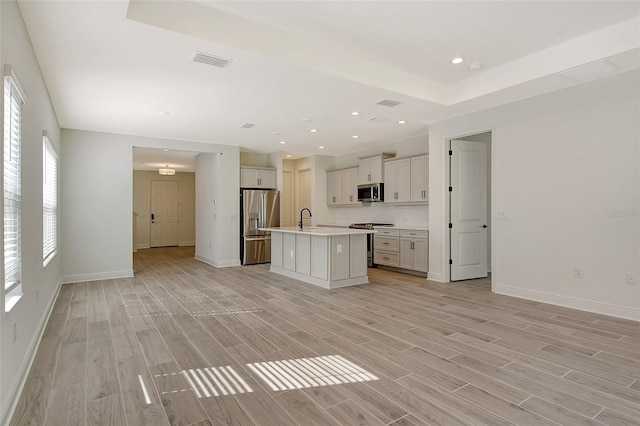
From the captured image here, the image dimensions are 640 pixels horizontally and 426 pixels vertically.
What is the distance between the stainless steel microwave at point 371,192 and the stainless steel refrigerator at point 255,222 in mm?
2113

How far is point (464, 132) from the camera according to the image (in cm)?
558

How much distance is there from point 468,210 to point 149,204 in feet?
34.7

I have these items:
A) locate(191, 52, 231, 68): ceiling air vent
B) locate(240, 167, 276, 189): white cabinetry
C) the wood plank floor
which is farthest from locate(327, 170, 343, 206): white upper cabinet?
locate(191, 52, 231, 68): ceiling air vent

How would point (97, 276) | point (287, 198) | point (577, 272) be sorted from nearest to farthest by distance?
1. point (577, 272)
2. point (97, 276)
3. point (287, 198)

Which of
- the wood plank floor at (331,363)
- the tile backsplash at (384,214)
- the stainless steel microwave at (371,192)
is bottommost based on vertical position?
the wood plank floor at (331,363)

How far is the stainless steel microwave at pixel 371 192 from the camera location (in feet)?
24.9

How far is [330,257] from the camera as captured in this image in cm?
545

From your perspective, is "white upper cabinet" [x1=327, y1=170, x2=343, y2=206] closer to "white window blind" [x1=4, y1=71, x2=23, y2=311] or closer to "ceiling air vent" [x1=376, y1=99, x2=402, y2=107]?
"ceiling air vent" [x1=376, y1=99, x2=402, y2=107]

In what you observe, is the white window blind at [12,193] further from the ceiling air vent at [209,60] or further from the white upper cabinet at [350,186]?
the white upper cabinet at [350,186]

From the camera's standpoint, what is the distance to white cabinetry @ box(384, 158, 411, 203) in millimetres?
7039

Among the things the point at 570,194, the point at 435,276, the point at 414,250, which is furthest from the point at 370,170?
the point at 570,194

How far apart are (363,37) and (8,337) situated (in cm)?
376

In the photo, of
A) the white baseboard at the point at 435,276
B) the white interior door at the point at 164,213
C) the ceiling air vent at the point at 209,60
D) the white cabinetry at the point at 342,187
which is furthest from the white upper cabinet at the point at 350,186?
the white interior door at the point at 164,213

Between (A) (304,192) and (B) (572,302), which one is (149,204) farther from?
(B) (572,302)
